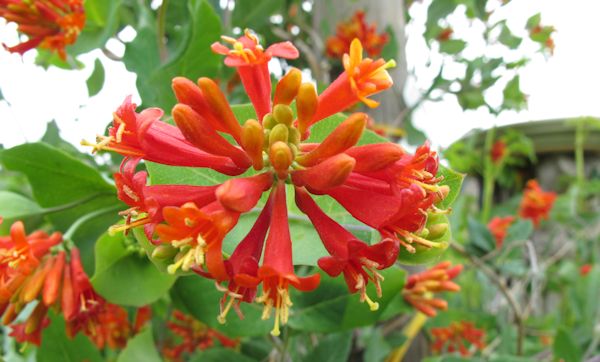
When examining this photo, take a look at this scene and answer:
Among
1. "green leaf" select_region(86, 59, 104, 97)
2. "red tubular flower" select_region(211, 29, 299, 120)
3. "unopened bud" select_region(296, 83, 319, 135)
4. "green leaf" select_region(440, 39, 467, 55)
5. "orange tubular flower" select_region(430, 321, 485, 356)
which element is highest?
"green leaf" select_region(440, 39, 467, 55)

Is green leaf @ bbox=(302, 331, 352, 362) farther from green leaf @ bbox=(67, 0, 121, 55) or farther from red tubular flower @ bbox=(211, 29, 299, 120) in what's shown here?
green leaf @ bbox=(67, 0, 121, 55)

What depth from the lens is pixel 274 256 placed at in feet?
1.62

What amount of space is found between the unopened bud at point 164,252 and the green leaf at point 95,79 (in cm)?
82

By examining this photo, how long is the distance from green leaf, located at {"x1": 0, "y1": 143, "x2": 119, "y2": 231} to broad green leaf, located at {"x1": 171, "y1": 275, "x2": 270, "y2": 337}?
16cm

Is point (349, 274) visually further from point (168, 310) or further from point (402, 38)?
point (402, 38)

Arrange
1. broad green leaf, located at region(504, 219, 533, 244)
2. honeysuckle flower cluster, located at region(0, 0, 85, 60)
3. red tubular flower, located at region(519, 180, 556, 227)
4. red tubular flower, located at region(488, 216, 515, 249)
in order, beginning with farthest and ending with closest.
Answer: red tubular flower, located at region(519, 180, 556, 227)
red tubular flower, located at region(488, 216, 515, 249)
broad green leaf, located at region(504, 219, 533, 244)
honeysuckle flower cluster, located at region(0, 0, 85, 60)

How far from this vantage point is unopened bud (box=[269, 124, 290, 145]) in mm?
503

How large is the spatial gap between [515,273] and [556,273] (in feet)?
1.70

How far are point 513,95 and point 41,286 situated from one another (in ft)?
4.67

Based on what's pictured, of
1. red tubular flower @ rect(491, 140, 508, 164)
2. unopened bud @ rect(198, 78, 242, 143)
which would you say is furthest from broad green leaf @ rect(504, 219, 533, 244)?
unopened bud @ rect(198, 78, 242, 143)

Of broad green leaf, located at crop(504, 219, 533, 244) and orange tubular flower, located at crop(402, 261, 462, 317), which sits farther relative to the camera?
broad green leaf, located at crop(504, 219, 533, 244)

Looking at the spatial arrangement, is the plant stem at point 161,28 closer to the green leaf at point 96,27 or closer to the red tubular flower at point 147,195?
the green leaf at point 96,27

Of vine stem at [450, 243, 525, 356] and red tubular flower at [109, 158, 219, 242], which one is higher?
red tubular flower at [109, 158, 219, 242]

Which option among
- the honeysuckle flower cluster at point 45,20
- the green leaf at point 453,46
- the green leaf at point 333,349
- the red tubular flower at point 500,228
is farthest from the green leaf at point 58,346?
the green leaf at point 453,46
